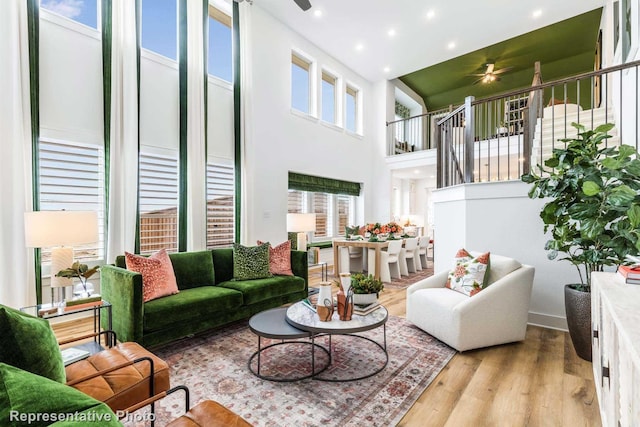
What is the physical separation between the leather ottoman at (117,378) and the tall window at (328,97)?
6.46m

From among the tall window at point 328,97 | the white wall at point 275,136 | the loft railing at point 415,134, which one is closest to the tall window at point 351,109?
the tall window at point 328,97

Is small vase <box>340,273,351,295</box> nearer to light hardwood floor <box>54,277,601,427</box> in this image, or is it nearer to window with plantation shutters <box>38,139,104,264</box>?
light hardwood floor <box>54,277,601,427</box>

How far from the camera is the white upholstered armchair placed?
2.78 meters

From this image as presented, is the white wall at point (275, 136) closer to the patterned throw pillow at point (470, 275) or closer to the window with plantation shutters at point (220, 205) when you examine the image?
the window with plantation shutters at point (220, 205)

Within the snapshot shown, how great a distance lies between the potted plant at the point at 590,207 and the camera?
2.29 metres

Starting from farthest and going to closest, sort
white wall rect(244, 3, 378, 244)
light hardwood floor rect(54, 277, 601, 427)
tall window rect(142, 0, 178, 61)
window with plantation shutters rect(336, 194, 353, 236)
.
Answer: window with plantation shutters rect(336, 194, 353, 236), white wall rect(244, 3, 378, 244), tall window rect(142, 0, 178, 61), light hardwood floor rect(54, 277, 601, 427)

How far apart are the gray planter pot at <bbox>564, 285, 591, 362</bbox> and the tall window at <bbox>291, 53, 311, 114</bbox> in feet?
18.2

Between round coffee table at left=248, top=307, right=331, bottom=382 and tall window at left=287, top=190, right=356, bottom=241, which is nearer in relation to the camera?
round coffee table at left=248, top=307, right=331, bottom=382

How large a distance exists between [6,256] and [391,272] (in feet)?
17.7

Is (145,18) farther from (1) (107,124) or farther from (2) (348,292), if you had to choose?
(2) (348,292)

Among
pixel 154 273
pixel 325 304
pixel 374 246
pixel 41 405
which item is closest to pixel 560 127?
pixel 374 246

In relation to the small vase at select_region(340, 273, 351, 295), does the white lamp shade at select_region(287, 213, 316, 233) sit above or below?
above

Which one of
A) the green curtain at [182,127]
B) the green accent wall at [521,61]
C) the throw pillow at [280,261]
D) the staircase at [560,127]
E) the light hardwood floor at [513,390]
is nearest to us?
the light hardwood floor at [513,390]

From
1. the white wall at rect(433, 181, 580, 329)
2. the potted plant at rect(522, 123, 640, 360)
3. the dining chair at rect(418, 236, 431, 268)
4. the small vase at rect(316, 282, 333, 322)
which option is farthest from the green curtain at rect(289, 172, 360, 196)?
the potted plant at rect(522, 123, 640, 360)
